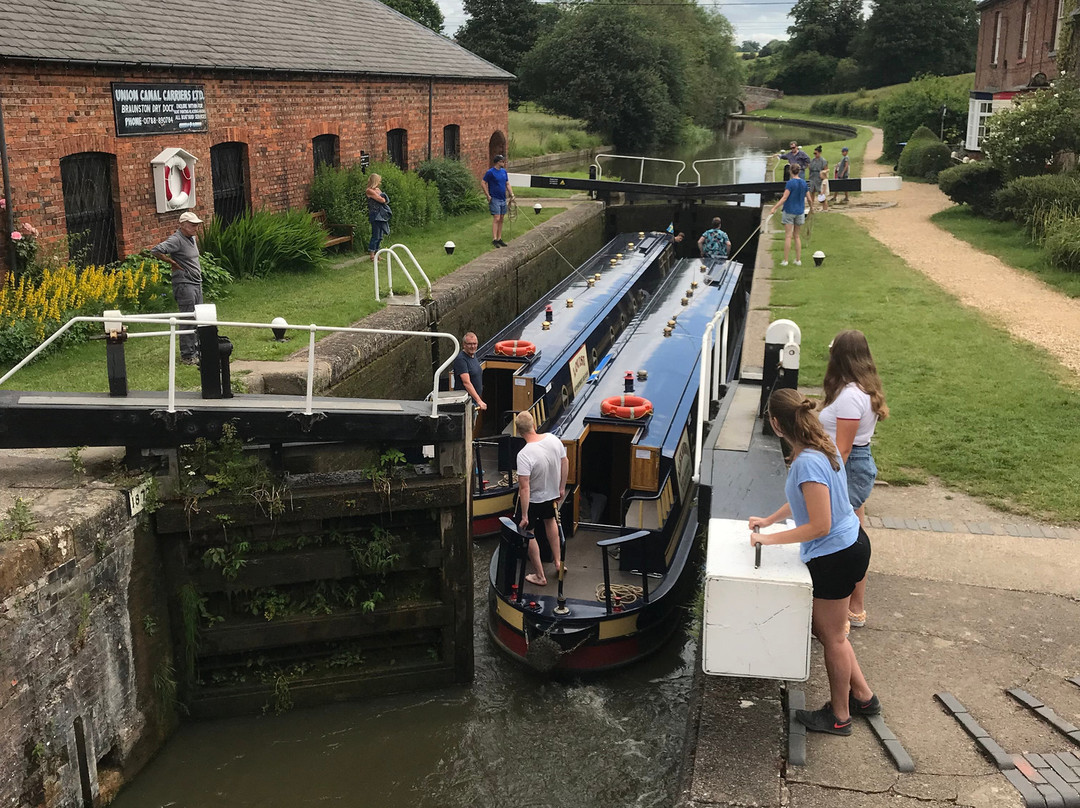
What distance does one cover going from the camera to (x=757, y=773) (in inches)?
176

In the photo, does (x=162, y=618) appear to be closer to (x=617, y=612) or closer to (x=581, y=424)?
(x=617, y=612)

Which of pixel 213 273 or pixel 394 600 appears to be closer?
pixel 394 600

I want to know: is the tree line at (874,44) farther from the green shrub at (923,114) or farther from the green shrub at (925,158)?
the green shrub at (925,158)

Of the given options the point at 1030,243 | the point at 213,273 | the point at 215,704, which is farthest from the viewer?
the point at 1030,243

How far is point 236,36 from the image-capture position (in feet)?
50.9

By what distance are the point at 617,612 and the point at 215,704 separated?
2.91 metres

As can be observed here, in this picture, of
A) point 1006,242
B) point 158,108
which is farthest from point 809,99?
point 158,108

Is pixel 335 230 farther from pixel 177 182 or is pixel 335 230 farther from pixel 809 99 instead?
pixel 809 99

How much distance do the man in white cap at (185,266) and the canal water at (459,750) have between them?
3.43 m

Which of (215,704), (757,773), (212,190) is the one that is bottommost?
(215,704)

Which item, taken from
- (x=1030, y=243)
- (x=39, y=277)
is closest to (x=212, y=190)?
(x=39, y=277)

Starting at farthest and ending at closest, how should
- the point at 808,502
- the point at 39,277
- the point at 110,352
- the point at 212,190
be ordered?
the point at 212,190 → the point at 39,277 → the point at 110,352 → the point at 808,502

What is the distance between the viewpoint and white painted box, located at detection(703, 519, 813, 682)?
4461 mm

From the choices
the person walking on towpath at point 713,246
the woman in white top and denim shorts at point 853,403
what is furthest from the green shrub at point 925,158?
the woman in white top and denim shorts at point 853,403
